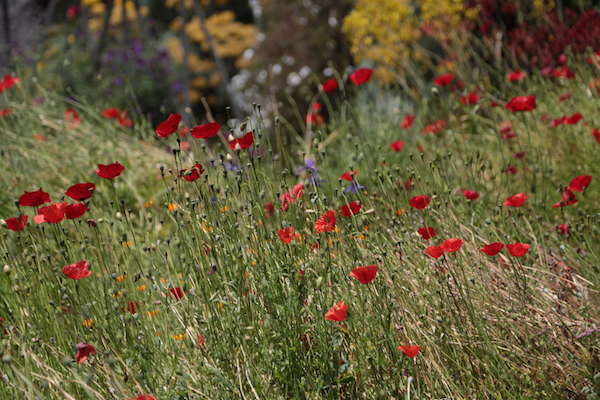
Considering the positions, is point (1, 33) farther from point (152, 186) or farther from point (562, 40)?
point (562, 40)

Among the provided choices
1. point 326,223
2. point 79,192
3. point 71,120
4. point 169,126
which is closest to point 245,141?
point 169,126

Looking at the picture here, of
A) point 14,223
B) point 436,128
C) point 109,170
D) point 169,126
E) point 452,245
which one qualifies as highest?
point 169,126

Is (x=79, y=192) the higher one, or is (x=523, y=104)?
(x=79, y=192)

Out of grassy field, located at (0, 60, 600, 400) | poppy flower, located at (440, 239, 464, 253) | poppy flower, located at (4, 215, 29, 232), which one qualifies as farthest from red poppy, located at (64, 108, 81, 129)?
poppy flower, located at (440, 239, 464, 253)

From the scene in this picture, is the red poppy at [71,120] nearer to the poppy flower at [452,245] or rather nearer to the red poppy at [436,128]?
the red poppy at [436,128]

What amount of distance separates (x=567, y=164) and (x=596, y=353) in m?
1.70

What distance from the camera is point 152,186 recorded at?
135 inches

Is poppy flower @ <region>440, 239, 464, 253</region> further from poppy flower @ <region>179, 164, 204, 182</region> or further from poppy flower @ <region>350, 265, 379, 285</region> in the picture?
poppy flower @ <region>179, 164, 204, 182</region>

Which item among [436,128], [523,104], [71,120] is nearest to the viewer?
[523,104]

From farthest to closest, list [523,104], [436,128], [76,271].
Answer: [436,128]
[523,104]
[76,271]

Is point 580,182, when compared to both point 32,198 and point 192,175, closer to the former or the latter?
point 192,175

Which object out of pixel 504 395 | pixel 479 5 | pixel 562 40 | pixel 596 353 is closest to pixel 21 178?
pixel 504 395

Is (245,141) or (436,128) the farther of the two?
(436,128)

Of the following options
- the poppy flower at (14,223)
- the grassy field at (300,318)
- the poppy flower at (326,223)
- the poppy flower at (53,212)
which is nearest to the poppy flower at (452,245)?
the grassy field at (300,318)
